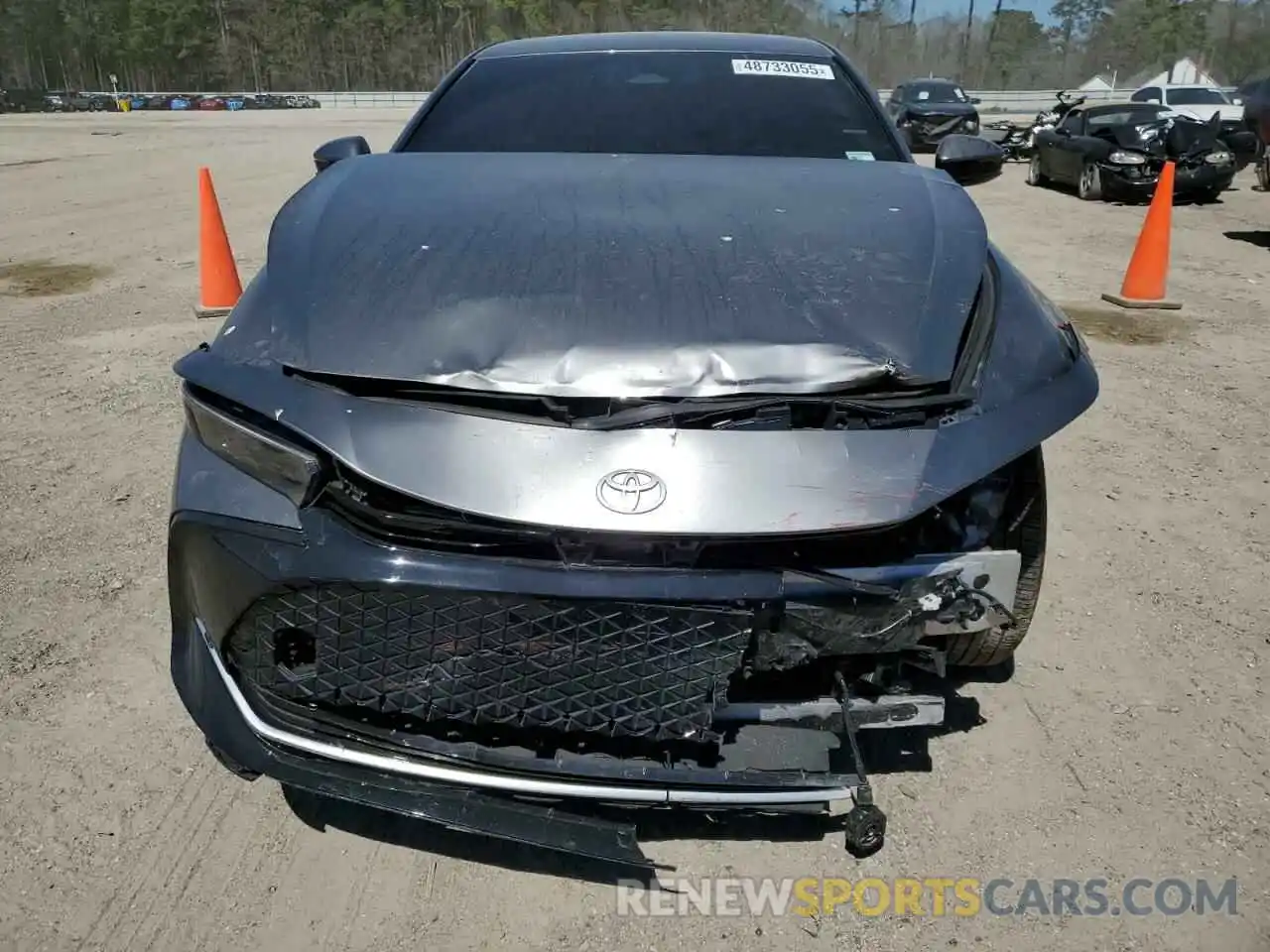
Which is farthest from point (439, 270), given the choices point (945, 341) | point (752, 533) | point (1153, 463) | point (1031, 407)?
point (1153, 463)

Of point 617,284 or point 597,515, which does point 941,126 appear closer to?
point 617,284

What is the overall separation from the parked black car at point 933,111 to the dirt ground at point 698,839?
1516 centimetres

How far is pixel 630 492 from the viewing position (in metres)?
1.58

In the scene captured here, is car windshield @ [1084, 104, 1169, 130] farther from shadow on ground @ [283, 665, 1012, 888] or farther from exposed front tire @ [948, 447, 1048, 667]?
shadow on ground @ [283, 665, 1012, 888]

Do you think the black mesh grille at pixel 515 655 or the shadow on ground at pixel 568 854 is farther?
the shadow on ground at pixel 568 854

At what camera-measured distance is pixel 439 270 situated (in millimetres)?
1982

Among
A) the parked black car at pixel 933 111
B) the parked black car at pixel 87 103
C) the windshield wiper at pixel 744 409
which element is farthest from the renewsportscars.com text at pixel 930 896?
the parked black car at pixel 87 103

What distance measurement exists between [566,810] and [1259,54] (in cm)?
7588

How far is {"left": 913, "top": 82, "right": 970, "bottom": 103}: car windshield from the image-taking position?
64.9ft

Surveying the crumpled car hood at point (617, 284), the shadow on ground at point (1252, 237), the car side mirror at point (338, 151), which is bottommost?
the shadow on ground at point (1252, 237)

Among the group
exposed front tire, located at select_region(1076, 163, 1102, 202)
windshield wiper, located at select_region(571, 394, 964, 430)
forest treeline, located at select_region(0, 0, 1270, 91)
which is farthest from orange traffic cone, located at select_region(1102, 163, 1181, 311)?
forest treeline, located at select_region(0, 0, 1270, 91)

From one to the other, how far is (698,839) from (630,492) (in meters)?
0.89

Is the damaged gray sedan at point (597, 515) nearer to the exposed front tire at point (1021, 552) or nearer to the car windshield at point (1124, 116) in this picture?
the exposed front tire at point (1021, 552)

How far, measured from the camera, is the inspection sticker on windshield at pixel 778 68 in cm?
329
